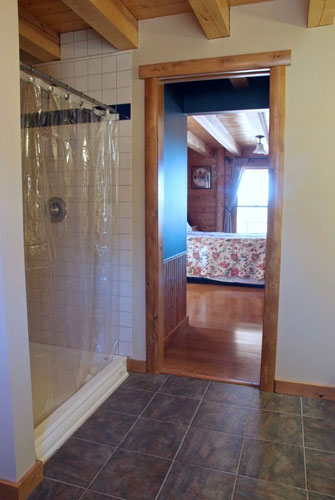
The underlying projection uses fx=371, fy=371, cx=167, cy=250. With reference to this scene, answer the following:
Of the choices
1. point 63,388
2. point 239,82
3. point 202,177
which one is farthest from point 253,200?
point 63,388

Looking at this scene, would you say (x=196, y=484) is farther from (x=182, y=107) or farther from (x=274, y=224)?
(x=182, y=107)

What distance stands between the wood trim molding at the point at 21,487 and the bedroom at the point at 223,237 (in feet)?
4.19

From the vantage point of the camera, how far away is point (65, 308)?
7.97 feet

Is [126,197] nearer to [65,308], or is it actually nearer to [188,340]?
[65,308]

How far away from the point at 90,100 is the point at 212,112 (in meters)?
1.53

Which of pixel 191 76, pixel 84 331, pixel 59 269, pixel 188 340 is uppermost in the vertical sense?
pixel 191 76

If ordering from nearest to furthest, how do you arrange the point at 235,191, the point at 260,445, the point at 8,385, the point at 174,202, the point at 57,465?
the point at 8,385 → the point at 57,465 → the point at 260,445 → the point at 174,202 → the point at 235,191

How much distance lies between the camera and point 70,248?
2.39 metres

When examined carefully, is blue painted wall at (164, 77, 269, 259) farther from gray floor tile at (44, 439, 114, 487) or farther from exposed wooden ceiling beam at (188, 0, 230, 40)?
gray floor tile at (44, 439, 114, 487)

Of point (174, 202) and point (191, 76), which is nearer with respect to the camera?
point (191, 76)

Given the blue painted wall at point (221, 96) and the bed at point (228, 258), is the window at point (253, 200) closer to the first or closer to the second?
the bed at point (228, 258)

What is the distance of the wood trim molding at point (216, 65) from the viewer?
2.24 metres

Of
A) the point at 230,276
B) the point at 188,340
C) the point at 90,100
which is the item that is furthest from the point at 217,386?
the point at 230,276

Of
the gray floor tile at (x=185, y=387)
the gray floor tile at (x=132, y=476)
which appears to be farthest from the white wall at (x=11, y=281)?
the gray floor tile at (x=185, y=387)
